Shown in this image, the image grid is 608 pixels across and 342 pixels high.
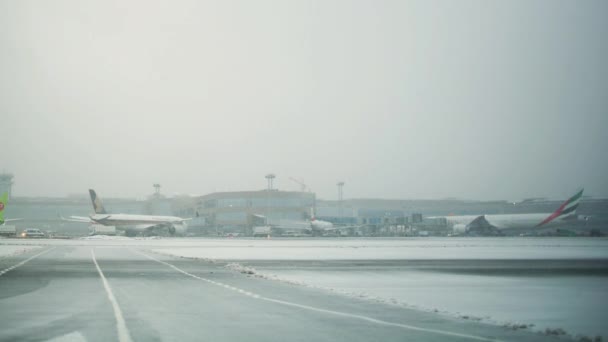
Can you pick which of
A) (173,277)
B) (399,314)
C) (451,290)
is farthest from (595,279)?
(173,277)

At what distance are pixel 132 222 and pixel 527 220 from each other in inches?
3735

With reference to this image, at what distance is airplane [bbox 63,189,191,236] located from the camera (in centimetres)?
14350

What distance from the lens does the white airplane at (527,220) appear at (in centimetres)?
13450

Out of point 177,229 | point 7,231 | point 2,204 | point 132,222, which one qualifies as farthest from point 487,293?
point 7,231

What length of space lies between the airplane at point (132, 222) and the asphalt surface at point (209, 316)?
12258cm

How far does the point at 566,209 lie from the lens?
441ft

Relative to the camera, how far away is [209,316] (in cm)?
1581

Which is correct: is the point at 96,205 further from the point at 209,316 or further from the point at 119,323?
the point at 119,323

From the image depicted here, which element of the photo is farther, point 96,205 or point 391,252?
point 96,205

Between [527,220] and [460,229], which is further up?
[527,220]

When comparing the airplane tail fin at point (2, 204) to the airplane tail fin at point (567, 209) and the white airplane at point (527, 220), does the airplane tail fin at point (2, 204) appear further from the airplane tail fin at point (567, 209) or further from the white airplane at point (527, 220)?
the airplane tail fin at point (567, 209)

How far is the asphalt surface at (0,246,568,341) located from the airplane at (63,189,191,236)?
122579mm

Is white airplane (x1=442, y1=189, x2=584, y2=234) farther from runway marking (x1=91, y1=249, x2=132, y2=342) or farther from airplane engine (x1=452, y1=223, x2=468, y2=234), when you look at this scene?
runway marking (x1=91, y1=249, x2=132, y2=342)

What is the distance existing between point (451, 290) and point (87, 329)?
47.2 ft
